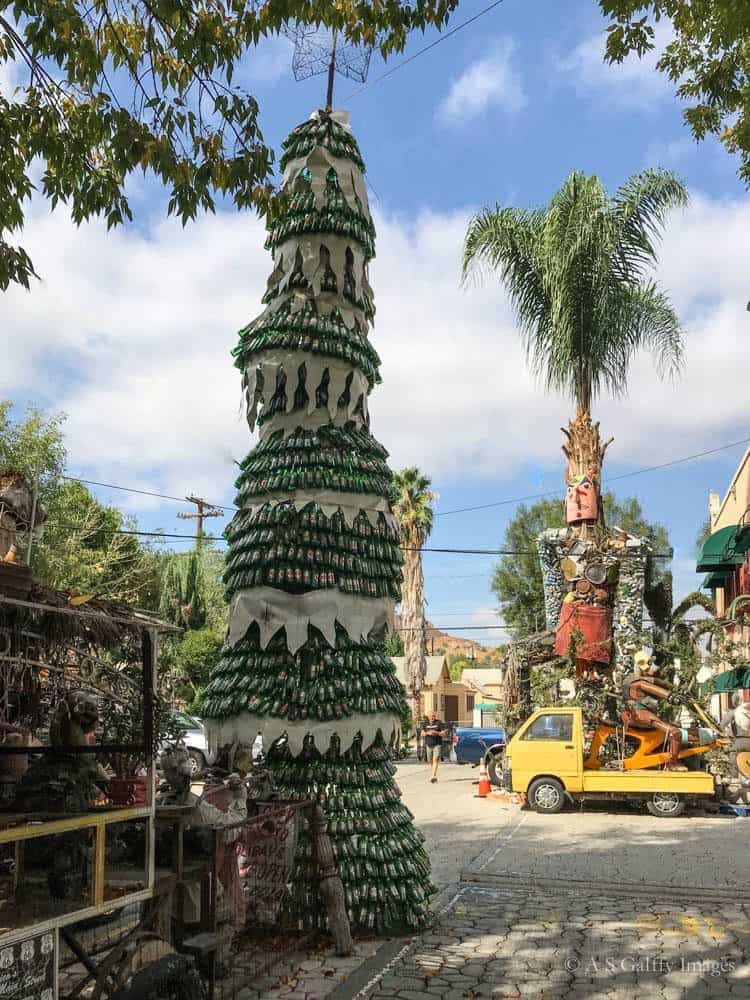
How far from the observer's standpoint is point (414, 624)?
3222 centimetres

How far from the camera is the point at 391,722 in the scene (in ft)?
26.4

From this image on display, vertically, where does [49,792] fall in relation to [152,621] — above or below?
below

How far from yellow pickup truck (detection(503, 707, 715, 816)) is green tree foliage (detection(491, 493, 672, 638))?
23.0 metres

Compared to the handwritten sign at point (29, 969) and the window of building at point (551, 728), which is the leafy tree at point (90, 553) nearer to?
the window of building at point (551, 728)

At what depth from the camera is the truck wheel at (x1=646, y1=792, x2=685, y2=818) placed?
1545 centimetres

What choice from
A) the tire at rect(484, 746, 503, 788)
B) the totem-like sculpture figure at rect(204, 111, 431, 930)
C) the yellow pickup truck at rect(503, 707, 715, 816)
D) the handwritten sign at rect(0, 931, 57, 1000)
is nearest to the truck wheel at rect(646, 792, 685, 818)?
the yellow pickup truck at rect(503, 707, 715, 816)

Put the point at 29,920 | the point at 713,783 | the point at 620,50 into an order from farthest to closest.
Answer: the point at 713,783
the point at 620,50
the point at 29,920

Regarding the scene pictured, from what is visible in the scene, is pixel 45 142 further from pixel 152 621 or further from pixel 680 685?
pixel 680 685

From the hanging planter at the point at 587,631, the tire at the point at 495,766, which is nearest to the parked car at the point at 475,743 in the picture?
the tire at the point at 495,766

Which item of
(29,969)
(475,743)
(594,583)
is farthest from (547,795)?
(29,969)

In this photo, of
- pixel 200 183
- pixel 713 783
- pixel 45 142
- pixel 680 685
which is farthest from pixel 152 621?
pixel 680 685

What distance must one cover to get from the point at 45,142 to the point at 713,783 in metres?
14.2

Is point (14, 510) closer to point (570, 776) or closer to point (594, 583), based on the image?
point (570, 776)

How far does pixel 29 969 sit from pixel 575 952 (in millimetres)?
4773
